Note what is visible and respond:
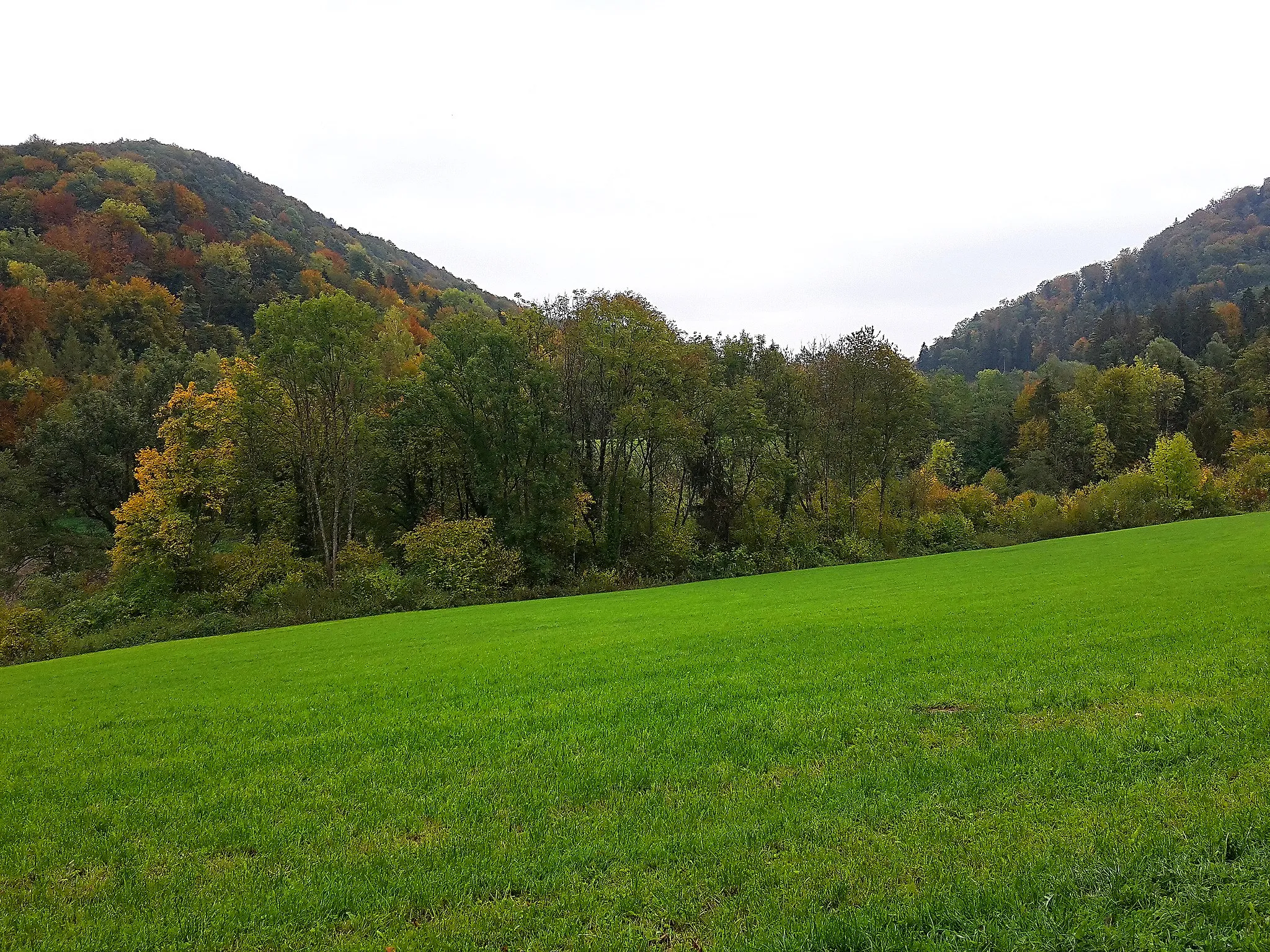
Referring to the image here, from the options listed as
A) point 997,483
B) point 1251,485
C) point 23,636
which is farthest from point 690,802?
point 997,483

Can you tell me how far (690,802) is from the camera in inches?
256

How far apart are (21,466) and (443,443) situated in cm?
3765

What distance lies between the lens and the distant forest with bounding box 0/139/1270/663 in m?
37.4

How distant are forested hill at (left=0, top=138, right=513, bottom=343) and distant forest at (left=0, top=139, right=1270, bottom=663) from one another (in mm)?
1359

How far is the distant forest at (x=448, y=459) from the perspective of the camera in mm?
37438

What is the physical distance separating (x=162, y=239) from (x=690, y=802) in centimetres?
10913

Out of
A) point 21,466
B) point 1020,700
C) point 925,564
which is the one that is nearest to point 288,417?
point 21,466

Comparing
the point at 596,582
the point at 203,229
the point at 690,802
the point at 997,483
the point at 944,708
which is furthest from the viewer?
the point at 203,229

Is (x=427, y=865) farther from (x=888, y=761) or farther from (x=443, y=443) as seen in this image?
(x=443, y=443)

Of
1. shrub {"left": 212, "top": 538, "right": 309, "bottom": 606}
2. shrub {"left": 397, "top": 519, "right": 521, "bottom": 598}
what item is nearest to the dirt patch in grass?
shrub {"left": 397, "top": 519, "right": 521, "bottom": 598}

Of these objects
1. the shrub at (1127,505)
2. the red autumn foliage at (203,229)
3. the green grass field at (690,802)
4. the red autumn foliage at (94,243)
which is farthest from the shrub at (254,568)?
the red autumn foliage at (203,229)

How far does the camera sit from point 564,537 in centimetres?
4331

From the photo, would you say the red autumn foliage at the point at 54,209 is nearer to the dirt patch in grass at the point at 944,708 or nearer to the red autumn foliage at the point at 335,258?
the red autumn foliage at the point at 335,258

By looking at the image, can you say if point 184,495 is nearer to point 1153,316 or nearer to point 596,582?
point 596,582
